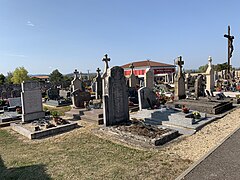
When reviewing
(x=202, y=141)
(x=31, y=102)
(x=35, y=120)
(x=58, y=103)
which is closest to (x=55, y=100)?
(x=58, y=103)

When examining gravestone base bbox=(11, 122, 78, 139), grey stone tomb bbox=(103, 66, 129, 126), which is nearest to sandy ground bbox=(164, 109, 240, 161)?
grey stone tomb bbox=(103, 66, 129, 126)

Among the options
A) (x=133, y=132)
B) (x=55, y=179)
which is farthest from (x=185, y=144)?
(x=55, y=179)

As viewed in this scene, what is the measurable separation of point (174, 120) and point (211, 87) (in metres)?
12.4

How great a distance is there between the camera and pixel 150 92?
11406 millimetres

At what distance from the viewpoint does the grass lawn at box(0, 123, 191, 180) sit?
4.59 m

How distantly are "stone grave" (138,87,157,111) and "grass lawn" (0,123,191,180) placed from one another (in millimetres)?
4566

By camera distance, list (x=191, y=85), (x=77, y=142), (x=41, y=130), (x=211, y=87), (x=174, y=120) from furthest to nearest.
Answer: (x=191, y=85) < (x=211, y=87) < (x=174, y=120) < (x=41, y=130) < (x=77, y=142)

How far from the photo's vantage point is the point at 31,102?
10.4 m

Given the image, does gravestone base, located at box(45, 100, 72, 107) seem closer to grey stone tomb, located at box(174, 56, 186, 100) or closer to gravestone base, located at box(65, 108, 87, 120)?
gravestone base, located at box(65, 108, 87, 120)

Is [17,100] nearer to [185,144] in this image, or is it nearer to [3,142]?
[3,142]

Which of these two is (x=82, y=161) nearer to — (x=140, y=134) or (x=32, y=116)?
(x=140, y=134)

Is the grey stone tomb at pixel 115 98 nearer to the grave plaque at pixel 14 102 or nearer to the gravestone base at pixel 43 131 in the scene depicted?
the gravestone base at pixel 43 131

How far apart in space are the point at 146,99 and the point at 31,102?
658 centimetres

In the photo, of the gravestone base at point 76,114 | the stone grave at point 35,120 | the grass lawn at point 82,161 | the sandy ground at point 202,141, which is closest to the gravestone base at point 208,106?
the sandy ground at point 202,141
